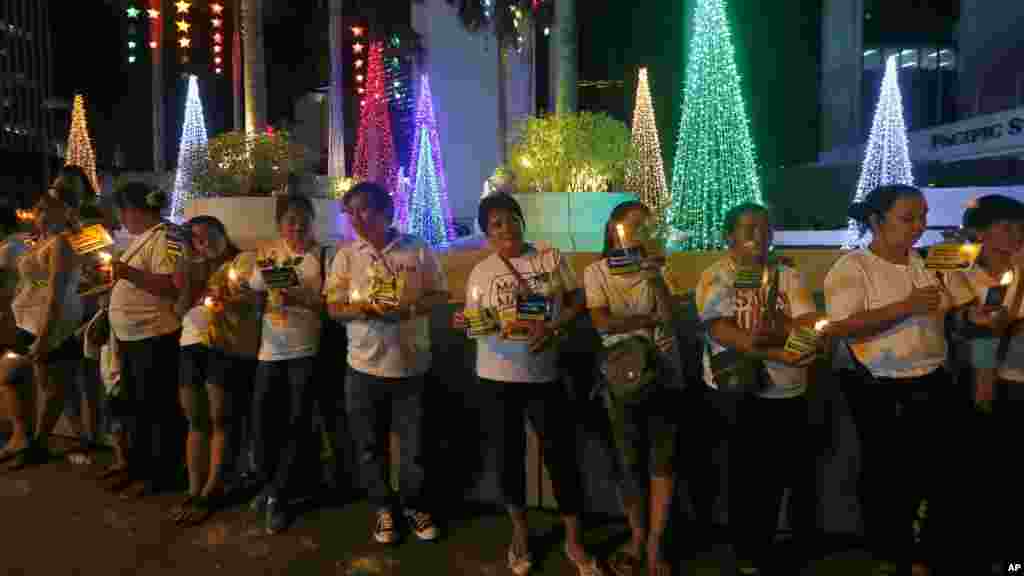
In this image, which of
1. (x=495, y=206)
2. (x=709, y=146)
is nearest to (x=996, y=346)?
(x=495, y=206)

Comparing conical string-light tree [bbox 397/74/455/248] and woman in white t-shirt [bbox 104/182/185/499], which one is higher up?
conical string-light tree [bbox 397/74/455/248]

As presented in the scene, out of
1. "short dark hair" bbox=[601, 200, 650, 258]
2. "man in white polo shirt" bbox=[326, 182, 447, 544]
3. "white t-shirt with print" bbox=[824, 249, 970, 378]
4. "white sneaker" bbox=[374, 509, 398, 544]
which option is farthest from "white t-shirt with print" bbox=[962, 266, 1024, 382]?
"white sneaker" bbox=[374, 509, 398, 544]

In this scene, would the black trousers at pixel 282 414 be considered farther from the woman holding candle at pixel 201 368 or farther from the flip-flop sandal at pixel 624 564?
the flip-flop sandal at pixel 624 564

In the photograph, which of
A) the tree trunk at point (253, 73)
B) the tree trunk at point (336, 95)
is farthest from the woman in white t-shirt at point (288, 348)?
the tree trunk at point (336, 95)

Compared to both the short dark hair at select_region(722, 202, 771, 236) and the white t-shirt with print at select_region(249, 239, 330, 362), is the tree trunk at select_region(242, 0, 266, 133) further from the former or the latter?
the short dark hair at select_region(722, 202, 771, 236)

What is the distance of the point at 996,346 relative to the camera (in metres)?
3.45

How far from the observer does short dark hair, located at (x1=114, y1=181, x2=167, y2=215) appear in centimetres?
454

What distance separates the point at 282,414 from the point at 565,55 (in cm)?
911

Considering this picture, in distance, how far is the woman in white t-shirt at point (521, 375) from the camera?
143 inches

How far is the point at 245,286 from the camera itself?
4.21m

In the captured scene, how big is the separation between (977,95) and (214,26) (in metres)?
24.0

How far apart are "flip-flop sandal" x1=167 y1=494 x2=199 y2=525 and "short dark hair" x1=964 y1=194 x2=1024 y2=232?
15.2 ft

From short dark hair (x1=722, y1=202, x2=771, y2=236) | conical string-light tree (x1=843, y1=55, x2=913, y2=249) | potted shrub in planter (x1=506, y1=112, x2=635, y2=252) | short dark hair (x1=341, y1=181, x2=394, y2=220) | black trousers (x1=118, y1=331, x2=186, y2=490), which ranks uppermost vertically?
conical string-light tree (x1=843, y1=55, x2=913, y2=249)

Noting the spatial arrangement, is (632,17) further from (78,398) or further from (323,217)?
(78,398)
